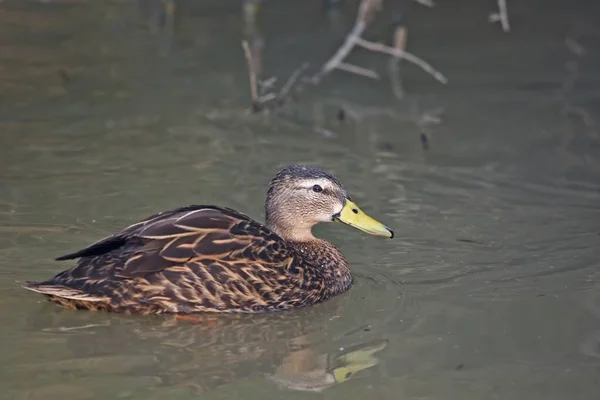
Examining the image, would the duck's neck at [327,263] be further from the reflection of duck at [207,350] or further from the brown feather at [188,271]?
the reflection of duck at [207,350]

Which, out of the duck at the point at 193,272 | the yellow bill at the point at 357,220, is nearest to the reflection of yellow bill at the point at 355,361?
the duck at the point at 193,272

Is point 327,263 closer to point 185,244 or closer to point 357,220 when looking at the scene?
point 357,220

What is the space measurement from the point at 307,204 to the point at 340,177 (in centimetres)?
203

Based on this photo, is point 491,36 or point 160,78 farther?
point 491,36

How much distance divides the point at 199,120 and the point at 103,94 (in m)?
1.36

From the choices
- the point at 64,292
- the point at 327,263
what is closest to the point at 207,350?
the point at 64,292

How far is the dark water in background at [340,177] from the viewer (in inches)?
261

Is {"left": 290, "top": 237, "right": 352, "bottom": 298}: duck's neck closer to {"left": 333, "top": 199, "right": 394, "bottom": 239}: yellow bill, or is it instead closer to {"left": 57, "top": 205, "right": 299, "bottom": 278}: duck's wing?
{"left": 333, "top": 199, "right": 394, "bottom": 239}: yellow bill

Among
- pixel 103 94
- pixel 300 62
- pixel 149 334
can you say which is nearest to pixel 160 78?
pixel 103 94

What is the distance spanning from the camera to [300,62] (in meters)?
13.8

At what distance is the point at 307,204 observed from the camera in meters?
8.33

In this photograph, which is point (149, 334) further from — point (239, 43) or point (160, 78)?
A: point (239, 43)

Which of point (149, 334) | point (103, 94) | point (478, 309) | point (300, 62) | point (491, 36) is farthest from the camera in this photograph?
point (491, 36)

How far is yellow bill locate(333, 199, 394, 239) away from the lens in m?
8.29
